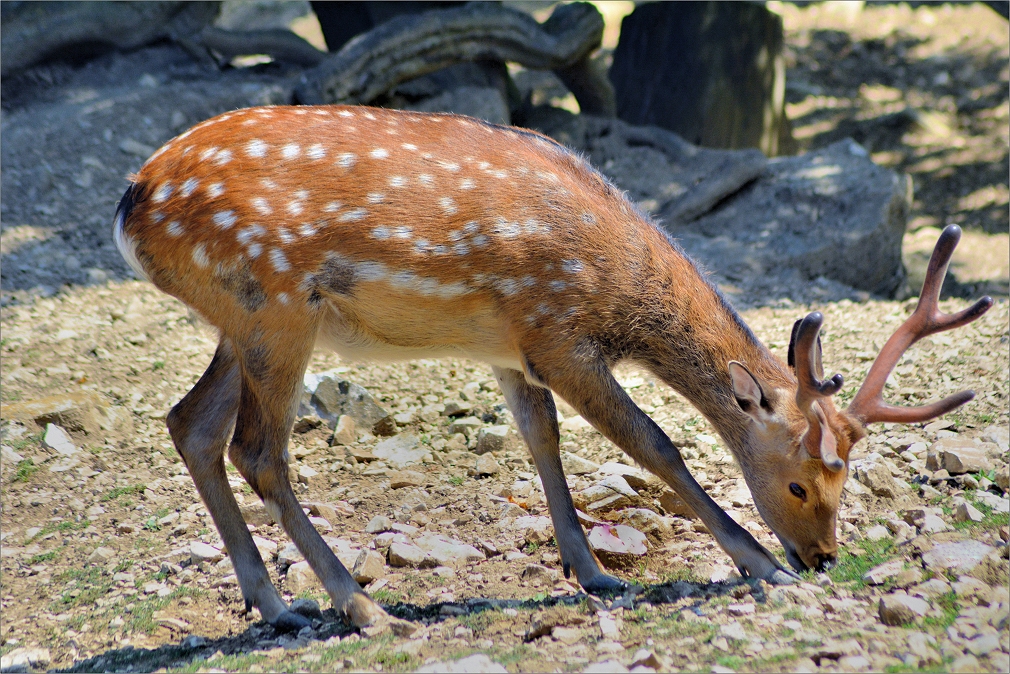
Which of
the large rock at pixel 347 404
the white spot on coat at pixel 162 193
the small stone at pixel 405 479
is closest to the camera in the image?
the white spot on coat at pixel 162 193

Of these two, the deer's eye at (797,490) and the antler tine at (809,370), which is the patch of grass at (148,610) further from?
the antler tine at (809,370)

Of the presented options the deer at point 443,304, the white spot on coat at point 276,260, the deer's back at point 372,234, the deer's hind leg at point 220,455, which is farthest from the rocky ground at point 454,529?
the white spot on coat at point 276,260

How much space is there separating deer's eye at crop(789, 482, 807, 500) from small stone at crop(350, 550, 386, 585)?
1680mm

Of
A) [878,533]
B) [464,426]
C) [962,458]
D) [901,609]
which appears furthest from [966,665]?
[464,426]

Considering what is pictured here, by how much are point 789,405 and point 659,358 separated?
0.55 m

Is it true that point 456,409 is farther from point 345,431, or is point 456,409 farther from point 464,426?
point 345,431

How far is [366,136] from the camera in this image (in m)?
3.83

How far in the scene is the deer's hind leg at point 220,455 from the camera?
3.73 metres

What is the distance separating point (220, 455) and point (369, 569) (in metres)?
0.78

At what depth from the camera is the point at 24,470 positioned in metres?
4.47

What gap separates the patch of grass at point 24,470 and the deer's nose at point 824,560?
3.54 metres

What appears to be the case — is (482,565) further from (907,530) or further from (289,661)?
(907,530)

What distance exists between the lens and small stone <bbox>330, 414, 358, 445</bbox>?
4926mm

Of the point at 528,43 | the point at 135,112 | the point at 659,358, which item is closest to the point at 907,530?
the point at 659,358
